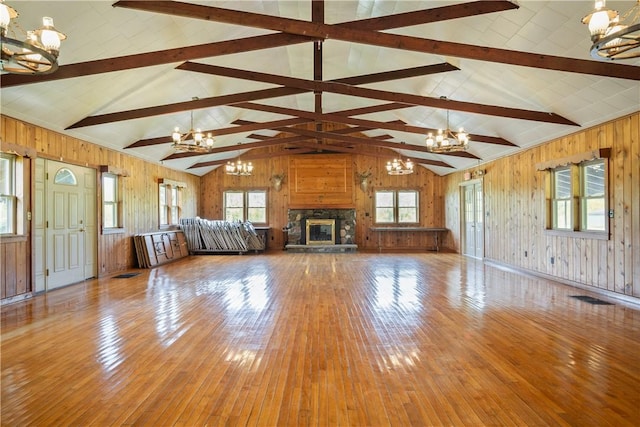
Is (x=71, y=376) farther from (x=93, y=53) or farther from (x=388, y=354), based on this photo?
(x=93, y=53)

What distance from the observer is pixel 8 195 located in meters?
5.15

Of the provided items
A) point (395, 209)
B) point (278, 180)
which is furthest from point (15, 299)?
point (395, 209)

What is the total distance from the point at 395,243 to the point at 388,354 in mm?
9867

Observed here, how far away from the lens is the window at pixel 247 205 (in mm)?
13047

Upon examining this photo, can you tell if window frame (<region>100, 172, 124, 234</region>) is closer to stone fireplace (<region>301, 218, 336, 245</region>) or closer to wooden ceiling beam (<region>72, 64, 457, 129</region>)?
wooden ceiling beam (<region>72, 64, 457, 129</region>)

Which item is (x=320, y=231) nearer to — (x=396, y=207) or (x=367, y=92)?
(x=396, y=207)

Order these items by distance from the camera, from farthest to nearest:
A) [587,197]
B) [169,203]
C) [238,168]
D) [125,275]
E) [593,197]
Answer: [238,168], [169,203], [125,275], [587,197], [593,197]

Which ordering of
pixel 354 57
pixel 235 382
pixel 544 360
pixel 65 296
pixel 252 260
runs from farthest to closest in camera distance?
→ pixel 252 260 → pixel 354 57 → pixel 65 296 → pixel 544 360 → pixel 235 382

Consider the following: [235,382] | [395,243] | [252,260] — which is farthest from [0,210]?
[395,243]

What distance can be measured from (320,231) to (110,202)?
673cm

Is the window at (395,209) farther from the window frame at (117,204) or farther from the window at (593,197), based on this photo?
the window frame at (117,204)

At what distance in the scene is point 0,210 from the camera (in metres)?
5.02

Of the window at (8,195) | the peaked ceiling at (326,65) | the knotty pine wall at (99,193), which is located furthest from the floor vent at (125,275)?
the peaked ceiling at (326,65)

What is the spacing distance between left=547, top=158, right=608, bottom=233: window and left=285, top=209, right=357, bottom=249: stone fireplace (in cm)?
665
